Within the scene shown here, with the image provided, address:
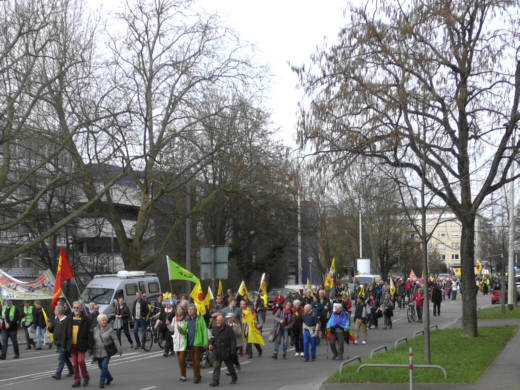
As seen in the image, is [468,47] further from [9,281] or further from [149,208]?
[149,208]

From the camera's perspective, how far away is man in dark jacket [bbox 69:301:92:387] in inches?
576

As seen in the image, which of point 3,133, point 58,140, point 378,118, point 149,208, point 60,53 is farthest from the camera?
point 149,208

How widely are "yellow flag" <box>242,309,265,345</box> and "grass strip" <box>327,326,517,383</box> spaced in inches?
146

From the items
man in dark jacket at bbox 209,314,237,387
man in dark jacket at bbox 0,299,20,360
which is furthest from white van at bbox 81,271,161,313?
man in dark jacket at bbox 209,314,237,387

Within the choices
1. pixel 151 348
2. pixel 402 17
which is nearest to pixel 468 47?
pixel 402 17

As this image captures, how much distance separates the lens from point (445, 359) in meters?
15.7

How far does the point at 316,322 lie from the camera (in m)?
18.8

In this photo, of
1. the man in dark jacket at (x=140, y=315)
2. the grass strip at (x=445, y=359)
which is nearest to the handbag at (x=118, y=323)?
the man in dark jacket at (x=140, y=315)

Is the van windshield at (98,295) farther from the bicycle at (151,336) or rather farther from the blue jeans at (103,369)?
the blue jeans at (103,369)

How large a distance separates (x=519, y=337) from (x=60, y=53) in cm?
1713

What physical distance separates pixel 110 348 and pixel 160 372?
2.57 m

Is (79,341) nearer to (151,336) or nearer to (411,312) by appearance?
(151,336)

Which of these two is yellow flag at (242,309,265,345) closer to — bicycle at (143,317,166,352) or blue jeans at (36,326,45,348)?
bicycle at (143,317,166,352)

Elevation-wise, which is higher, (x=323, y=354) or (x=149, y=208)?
(x=149, y=208)
